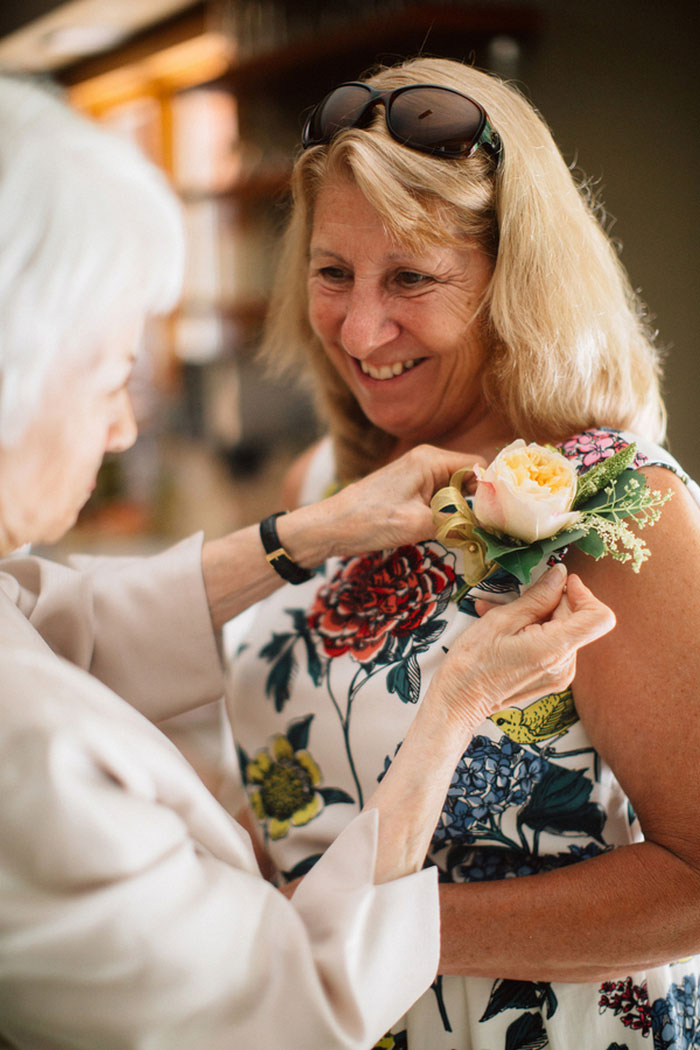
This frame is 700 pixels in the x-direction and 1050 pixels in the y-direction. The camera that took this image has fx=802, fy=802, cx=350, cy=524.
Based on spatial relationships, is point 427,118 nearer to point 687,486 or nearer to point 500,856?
point 687,486

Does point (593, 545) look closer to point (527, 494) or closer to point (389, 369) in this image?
point (527, 494)

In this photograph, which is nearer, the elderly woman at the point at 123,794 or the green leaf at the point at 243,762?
the elderly woman at the point at 123,794

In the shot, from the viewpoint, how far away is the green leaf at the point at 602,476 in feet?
2.97

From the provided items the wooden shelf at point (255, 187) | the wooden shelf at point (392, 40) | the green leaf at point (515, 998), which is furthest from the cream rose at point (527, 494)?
the wooden shelf at point (255, 187)

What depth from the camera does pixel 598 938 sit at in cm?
92

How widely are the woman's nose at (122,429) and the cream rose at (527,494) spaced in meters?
0.40

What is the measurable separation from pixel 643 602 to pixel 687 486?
0.54 feet

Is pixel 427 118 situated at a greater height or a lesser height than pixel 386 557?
greater

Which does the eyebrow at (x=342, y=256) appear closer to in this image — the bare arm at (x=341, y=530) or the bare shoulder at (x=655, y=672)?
the bare arm at (x=341, y=530)

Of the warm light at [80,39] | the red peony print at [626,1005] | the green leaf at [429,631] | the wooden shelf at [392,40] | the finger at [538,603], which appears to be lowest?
the red peony print at [626,1005]

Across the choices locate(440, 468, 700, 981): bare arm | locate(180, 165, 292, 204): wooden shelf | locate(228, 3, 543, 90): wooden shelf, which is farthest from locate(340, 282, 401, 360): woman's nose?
locate(180, 165, 292, 204): wooden shelf

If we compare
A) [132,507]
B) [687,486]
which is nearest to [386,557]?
[687,486]

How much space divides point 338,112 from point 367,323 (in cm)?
29

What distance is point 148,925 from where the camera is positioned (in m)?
0.67
